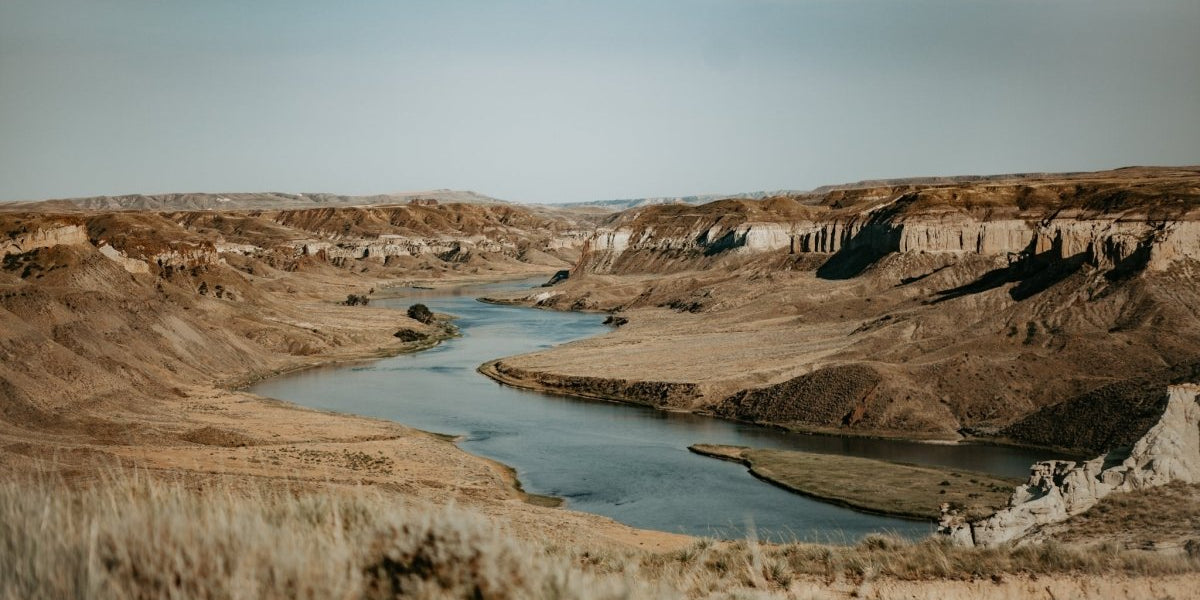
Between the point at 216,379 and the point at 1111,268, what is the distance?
60.4 metres

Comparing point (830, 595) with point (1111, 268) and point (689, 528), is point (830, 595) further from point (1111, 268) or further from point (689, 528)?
point (1111, 268)

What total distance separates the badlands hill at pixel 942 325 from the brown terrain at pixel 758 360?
230 millimetres

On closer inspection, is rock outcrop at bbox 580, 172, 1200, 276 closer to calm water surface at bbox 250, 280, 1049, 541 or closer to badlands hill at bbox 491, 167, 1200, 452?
badlands hill at bbox 491, 167, 1200, 452

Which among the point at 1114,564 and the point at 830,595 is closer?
the point at 830,595

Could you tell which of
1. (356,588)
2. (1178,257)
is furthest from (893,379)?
(356,588)

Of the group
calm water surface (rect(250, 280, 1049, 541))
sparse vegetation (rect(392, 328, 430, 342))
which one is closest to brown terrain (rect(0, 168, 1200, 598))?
sparse vegetation (rect(392, 328, 430, 342))

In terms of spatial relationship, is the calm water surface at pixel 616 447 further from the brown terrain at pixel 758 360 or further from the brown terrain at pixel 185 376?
the brown terrain at pixel 185 376

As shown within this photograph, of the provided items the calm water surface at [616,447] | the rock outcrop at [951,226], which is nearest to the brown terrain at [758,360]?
the rock outcrop at [951,226]

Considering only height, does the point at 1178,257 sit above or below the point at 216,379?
above

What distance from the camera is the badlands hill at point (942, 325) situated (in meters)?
52.0

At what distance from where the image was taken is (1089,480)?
1053 inches

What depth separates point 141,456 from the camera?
115 ft

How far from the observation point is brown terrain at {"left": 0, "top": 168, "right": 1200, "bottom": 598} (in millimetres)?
17188

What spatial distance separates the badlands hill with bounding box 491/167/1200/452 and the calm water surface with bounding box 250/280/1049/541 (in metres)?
3.24
